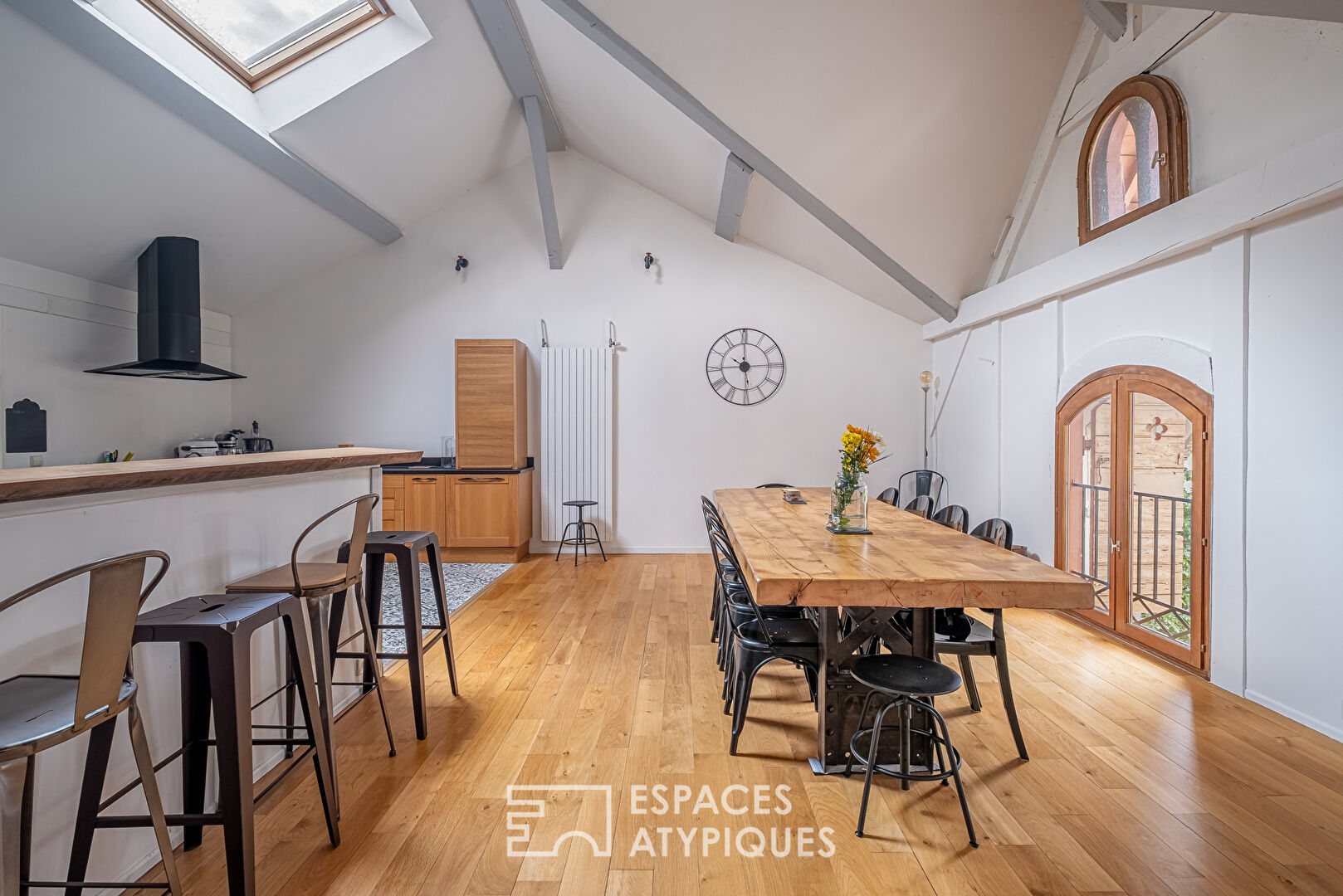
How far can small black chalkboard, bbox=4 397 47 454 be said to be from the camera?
14.9ft

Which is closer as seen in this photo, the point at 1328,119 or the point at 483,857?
the point at 483,857

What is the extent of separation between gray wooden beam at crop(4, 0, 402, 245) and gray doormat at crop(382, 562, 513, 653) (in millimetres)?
3158

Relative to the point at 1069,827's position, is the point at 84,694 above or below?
above

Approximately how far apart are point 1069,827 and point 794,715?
1.08 m

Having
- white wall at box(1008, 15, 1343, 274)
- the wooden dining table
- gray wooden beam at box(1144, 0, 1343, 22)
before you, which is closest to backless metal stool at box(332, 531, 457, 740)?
the wooden dining table

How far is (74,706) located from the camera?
4.17ft

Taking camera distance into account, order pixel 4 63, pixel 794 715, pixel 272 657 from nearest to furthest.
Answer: pixel 272 657 < pixel 794 715 < pixel 4 63

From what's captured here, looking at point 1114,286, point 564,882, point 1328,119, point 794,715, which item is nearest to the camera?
point 564,882

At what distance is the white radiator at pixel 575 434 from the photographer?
6.54 meters

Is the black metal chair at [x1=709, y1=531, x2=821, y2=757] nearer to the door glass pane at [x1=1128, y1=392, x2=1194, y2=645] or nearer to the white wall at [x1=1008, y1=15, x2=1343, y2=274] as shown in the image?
the door glass pane at [x1=1128, y1=392, x2=1194, y2=645]

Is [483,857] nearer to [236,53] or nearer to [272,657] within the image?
[272,657]

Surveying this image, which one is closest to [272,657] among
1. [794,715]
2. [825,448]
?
[794,715]

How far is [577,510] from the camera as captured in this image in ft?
21.5

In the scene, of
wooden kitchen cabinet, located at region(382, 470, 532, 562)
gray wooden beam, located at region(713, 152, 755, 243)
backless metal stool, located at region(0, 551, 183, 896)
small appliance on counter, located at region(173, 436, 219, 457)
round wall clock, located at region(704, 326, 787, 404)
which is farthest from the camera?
round wall clock, located at region(704, 326, 787, 404)
